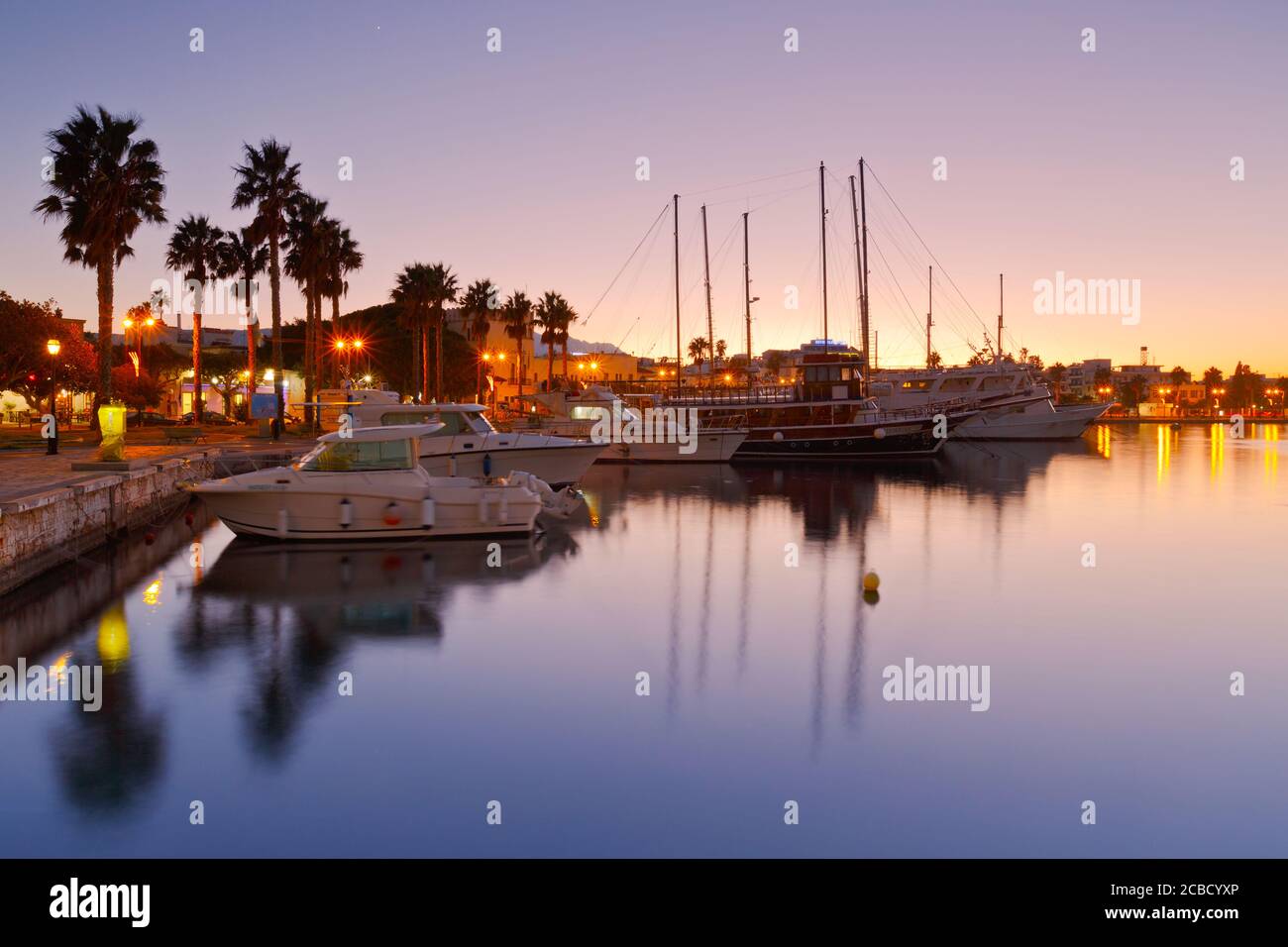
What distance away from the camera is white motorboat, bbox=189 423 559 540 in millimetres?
20719

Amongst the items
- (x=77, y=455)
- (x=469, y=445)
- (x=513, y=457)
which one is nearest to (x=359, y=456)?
(x=469, y=445)

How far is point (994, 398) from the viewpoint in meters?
70.6

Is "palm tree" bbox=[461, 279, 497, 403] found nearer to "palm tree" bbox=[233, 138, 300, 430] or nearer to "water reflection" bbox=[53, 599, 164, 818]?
"palm tree" bbox=[233, 138, 300, 430]

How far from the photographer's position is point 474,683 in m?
12.3

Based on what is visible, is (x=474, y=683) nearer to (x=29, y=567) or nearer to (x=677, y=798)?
(x=677, y=798)

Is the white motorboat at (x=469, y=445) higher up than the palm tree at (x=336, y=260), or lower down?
lower down

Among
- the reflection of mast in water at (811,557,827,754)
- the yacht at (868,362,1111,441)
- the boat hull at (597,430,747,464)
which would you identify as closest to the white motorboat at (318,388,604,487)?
the reflection of mast in water at (811,557,827,754)

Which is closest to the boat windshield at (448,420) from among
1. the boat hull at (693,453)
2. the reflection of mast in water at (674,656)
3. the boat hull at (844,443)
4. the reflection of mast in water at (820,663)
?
the reflection of mast in water at (674,656)

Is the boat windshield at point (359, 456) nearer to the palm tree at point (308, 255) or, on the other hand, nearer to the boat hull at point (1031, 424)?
the palm tree at point (308, 255)

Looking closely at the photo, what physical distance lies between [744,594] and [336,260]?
144 feet

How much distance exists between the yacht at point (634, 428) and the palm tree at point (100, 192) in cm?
1742

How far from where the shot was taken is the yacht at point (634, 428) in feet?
153

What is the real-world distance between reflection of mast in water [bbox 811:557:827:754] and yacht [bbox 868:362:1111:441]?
53.0 m
